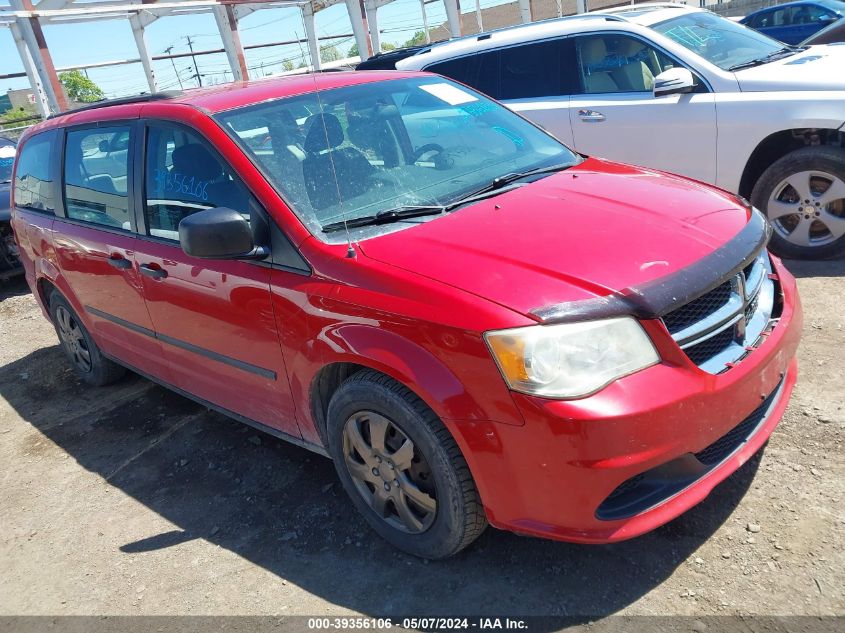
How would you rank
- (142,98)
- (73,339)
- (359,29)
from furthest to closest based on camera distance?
(359,29)
(73,339)
(142,98)

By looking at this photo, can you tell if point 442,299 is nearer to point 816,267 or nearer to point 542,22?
point 816,267

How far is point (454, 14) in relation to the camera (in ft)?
74.0

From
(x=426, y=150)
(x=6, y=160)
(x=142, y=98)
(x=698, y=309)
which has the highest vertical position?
(x=142, y=98)

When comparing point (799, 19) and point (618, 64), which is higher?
point (618, 64)

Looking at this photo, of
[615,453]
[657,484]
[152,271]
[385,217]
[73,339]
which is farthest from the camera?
[73,339]

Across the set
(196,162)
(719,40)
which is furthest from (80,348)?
(719,40)

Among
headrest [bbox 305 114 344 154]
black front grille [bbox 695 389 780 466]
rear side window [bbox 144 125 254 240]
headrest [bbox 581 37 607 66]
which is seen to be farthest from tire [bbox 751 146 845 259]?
rear side window [bbox 144 125 254 240]

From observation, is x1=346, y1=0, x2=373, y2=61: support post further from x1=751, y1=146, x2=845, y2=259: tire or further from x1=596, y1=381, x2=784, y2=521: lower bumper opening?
x1=596, y1=381, x2=784, y2=521: lower bumper opening

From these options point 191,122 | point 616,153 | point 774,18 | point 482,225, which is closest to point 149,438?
point 191,122

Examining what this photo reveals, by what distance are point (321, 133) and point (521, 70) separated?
11.5 feet

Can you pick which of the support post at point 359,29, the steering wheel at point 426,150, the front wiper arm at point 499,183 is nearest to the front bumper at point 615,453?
the front wiper arm at point 499,183

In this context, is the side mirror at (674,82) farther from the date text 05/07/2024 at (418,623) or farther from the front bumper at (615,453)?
the date text 05/07/2024 at (418,623)

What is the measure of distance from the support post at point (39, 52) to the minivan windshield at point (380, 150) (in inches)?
601

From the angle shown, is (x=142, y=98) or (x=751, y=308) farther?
(x=142, y=98)
